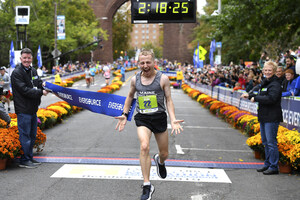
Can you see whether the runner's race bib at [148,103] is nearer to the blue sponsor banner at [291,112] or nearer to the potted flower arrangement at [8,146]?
the potted flower arrangement at [8,146]

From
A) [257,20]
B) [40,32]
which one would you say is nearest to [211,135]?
[257,20]

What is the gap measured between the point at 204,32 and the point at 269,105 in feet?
182

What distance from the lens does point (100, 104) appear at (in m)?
7.43

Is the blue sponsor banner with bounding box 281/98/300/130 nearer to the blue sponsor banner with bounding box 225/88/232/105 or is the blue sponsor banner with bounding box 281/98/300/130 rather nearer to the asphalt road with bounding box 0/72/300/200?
the asphalt road with bounding box 0/72/300/200

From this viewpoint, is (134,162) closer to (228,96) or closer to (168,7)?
(168,7)

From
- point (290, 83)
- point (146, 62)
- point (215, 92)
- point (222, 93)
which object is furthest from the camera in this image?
point (215, 92)

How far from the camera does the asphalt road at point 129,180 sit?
5.59 meters

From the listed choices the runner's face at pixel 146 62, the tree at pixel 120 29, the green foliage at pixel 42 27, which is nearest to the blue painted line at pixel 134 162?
the runner's face at pixel 146 62

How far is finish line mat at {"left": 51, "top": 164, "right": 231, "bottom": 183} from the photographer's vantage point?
6.46 metres

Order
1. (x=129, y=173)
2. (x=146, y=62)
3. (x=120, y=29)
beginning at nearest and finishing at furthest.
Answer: (x=146, y=62), (x=129, y=173), (x=120, y=29)

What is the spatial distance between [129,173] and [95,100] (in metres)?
1.60

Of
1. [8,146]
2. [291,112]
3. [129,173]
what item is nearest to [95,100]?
[129,173]

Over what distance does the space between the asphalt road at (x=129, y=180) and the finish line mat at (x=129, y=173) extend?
16 centimetres

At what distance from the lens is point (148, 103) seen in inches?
217
